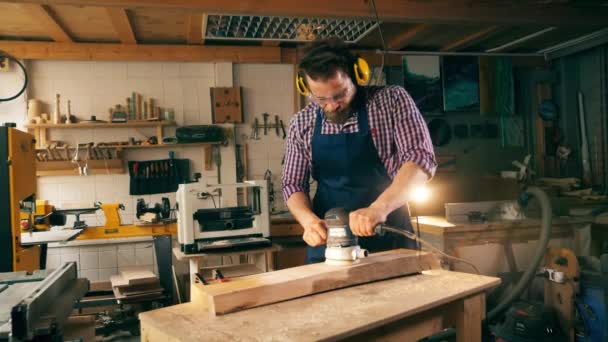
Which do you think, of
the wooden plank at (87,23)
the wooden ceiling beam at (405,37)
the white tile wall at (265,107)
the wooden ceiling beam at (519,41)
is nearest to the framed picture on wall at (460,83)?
the wooden ceiling beam at (519,41)

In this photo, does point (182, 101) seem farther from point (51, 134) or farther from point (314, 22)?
point (314, 22)

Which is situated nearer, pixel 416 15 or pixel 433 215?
pixel 416 15

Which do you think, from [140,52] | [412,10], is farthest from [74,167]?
[412,10]

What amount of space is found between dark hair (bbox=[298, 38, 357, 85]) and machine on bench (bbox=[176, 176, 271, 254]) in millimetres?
1766

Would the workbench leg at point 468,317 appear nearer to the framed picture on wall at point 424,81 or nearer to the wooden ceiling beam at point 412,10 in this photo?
the wooden ceiling beam at point 412,10

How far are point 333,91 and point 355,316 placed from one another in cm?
90

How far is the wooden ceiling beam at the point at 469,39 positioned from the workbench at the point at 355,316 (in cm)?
401

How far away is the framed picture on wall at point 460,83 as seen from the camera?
586cm

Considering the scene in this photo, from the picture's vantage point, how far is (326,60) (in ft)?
5.97

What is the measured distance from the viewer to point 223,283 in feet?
4.82

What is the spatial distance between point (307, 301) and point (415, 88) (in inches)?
186

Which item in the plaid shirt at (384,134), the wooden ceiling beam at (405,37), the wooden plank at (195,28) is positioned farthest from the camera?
the wooden ceiling beam at (405,37)

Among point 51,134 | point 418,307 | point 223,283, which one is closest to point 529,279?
point 418,307

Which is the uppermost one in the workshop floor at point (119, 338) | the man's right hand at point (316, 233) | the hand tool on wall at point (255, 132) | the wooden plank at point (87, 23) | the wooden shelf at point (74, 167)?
the wooden plank at point (87, 23)
